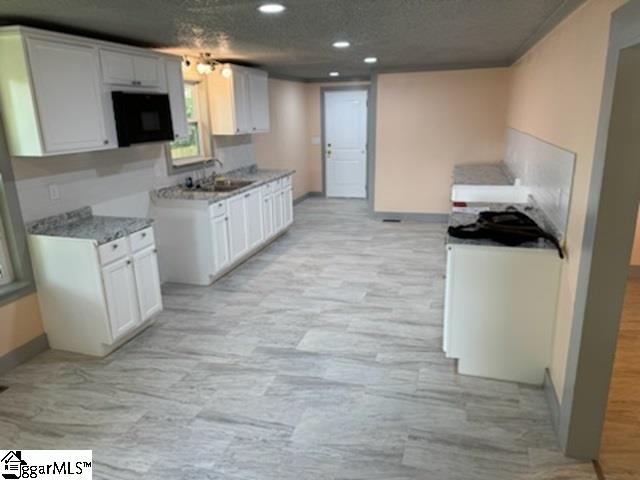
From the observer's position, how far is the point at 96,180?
379 centimetres

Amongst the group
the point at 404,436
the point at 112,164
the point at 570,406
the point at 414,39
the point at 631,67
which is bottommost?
the point at 404,436

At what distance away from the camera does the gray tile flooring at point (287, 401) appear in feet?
7.39

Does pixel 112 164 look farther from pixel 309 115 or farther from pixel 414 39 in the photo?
pixel 309 115

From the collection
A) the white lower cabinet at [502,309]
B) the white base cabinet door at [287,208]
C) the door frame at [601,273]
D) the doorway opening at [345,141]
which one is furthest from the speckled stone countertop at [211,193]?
the door frame at [601,273]

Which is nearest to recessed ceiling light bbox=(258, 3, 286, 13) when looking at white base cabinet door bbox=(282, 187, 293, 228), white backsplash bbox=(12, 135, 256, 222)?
white backsplash bbox=(12, 135, 256, 222)

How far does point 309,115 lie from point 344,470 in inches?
298

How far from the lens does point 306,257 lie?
5.50 m

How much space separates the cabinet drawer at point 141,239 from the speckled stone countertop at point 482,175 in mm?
3205

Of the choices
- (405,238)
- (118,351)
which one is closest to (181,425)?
(118,351)

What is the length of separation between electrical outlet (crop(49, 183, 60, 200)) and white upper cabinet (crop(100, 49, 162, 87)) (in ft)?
2.88

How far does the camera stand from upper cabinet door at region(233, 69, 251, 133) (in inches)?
212

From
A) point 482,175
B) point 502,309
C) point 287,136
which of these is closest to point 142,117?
point 502,309

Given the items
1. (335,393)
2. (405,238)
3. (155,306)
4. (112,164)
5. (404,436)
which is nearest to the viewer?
(404,436)

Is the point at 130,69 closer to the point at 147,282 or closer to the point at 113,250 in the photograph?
the point at 113,250
